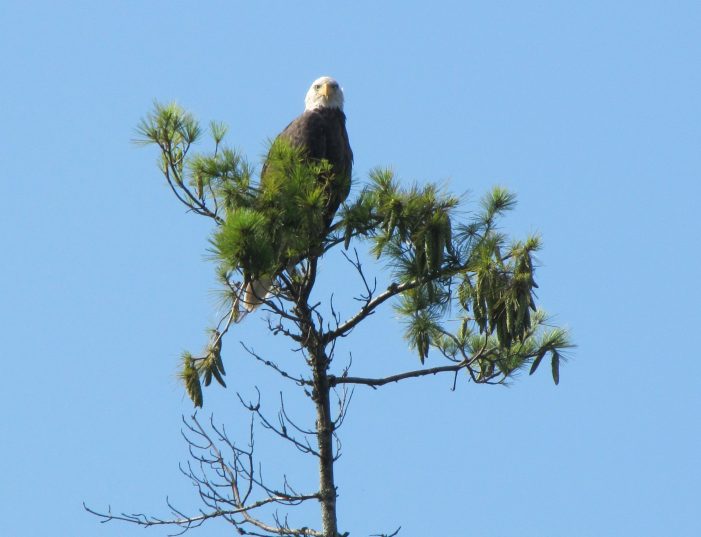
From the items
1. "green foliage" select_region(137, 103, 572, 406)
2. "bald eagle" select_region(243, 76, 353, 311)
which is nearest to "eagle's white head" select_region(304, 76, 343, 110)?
"bald eagle" select_region(243, 76, 353, 311)

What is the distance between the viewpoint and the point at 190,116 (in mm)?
5086

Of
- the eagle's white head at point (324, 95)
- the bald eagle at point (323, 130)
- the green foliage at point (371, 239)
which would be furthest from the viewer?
the eagle's white head at point (324, 95)

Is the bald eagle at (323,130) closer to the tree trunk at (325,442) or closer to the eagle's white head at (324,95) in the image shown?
the eagle's white head at (324,95)

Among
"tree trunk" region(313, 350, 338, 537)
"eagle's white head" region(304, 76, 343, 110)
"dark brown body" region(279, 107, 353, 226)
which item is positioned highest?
"eagle's white head" region(304, 76, 343, 110)

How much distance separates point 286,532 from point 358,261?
1.13m

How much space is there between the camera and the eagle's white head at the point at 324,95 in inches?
294

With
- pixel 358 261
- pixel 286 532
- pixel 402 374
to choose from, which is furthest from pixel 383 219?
pixel 286 532

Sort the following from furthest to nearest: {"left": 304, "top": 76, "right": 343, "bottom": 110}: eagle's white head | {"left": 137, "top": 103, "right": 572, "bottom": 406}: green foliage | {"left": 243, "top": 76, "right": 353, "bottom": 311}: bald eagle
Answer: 1. {"left": 304, "top": 76, "right": 343, "bottom": 110}: eagle's white head
2. {"left": 243, "top": 76, "right": 353, "bottom": 311}: bald eagle
3. {"left": 137, "top": 103, "right": 572, "bottom": 406}: green foliage

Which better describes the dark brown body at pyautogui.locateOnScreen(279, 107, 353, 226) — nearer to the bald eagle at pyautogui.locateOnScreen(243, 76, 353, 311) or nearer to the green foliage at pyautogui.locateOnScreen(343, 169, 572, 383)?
the bald eagle at pyautogui.locateOnScreen(243, 76, 353, 311)

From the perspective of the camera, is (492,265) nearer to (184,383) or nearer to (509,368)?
(509,368)

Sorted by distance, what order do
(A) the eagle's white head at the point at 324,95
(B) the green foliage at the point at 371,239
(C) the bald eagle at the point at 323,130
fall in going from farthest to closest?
(A) the eagle's white head at the point at 324,95 < (C) the bald eagle at the point at 323,130 < (B) the green foliage at the point at 371,239

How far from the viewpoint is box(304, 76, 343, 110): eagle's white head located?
7465 millimetres

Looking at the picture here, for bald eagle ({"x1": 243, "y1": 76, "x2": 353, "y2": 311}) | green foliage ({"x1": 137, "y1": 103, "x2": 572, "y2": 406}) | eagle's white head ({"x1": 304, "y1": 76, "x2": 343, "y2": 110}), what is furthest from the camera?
eagle's white head ({"x1": 304, "y1": 76, "x2": 343, "y2": 110})

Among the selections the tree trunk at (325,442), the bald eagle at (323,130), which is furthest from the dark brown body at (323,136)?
the tree trunk at (325,442)
